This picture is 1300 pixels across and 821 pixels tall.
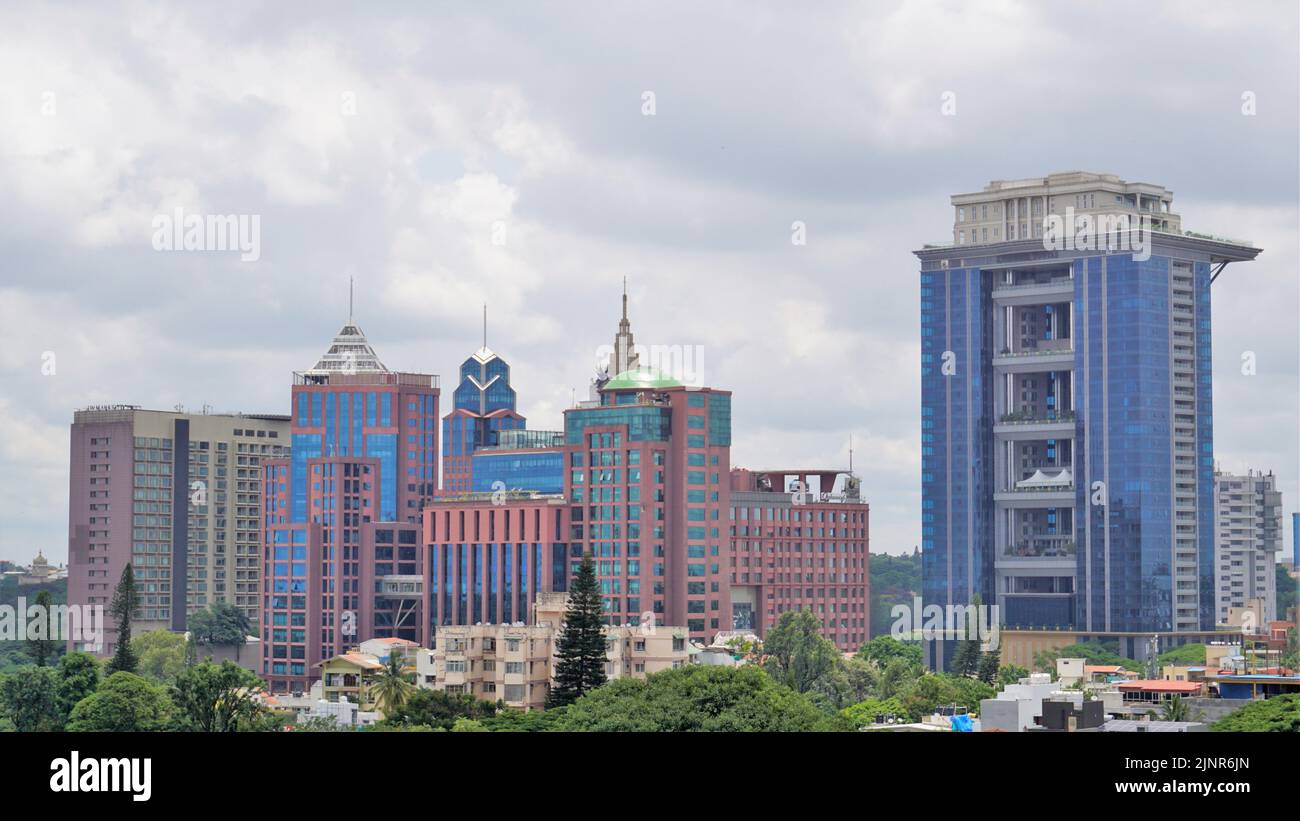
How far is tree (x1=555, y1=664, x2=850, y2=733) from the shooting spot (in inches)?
3713

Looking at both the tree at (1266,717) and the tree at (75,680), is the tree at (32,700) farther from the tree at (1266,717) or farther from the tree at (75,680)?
the tree at (1266,717)

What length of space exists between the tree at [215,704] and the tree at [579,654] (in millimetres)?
16052

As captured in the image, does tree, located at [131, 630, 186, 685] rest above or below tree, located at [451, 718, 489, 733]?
Result: below

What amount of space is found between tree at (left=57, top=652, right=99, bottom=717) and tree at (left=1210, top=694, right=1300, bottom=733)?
69.4 metres

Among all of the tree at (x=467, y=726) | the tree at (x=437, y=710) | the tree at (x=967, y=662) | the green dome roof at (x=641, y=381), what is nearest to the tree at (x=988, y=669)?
the tree at (x=967, y=662)

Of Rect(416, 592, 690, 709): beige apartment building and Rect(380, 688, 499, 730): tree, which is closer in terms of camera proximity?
Rect(380, 688, 499, 730): tree

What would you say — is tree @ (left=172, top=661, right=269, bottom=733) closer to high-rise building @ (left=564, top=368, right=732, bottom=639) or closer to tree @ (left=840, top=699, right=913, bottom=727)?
tree @ (left=840, top=699, right=913, bottom=727)

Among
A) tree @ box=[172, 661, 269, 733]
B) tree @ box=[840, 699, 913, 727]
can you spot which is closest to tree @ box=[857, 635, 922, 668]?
tree @ box=[840, 699, 913, 727]

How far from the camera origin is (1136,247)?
195 meters
